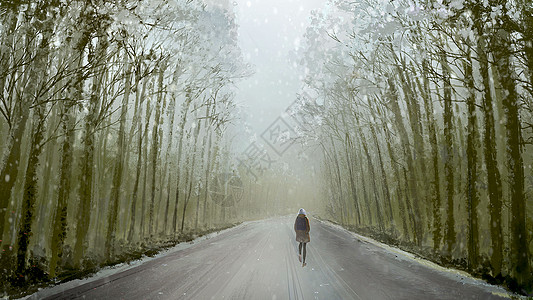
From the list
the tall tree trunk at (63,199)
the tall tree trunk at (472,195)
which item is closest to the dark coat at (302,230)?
the tall tree trunk at (472,195)

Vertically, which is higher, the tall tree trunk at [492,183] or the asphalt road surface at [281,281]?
the tall tree trunk at [492,183]

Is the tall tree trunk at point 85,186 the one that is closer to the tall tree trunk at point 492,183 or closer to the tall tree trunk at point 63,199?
the tall tree trunk at point 63,199

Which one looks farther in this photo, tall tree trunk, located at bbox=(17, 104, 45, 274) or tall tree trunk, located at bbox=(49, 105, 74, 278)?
tall tree trunk, located at bbox=(49, 105, 74, 278)

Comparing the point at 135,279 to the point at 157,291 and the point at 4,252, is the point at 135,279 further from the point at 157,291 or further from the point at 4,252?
the point at 4,252

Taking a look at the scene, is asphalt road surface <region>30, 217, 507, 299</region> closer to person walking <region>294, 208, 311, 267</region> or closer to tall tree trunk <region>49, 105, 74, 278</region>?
person walking <region>294, 208, 311, 267</region>

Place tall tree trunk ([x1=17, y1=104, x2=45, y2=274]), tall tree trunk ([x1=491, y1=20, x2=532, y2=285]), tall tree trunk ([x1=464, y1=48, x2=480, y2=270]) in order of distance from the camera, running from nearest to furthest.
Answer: tall tree trunk ([x1=491, y1=20, x2=532, y2=285]) → tall tree trunk ([x1=17, y1=104, x2=45, y2=274]) → tall tree trunk ([x1=464, y1=48, x2=480, y2=270])

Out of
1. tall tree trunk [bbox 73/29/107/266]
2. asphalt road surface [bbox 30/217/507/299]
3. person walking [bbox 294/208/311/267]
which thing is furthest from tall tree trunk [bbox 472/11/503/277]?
tall tree trunk [bbox 73/29/107/266]

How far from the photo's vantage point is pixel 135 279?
798cm

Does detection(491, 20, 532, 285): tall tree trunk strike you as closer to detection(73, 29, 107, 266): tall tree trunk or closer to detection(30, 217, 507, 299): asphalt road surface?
detection(30, 217, 507, 299): asphalt road surface

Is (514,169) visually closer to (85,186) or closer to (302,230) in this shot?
(302,230)

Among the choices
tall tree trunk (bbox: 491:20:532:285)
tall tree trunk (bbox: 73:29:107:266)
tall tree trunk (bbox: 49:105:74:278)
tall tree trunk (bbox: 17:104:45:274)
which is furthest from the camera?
tall tree trunk (bbox: 73:29:107:266)

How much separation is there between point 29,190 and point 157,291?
3.97 metres

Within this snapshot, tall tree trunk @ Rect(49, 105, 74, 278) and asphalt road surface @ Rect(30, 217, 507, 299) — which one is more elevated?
tall tree trunk @ Rect(49, 105, 74, 278)

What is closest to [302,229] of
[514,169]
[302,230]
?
[302,230]
